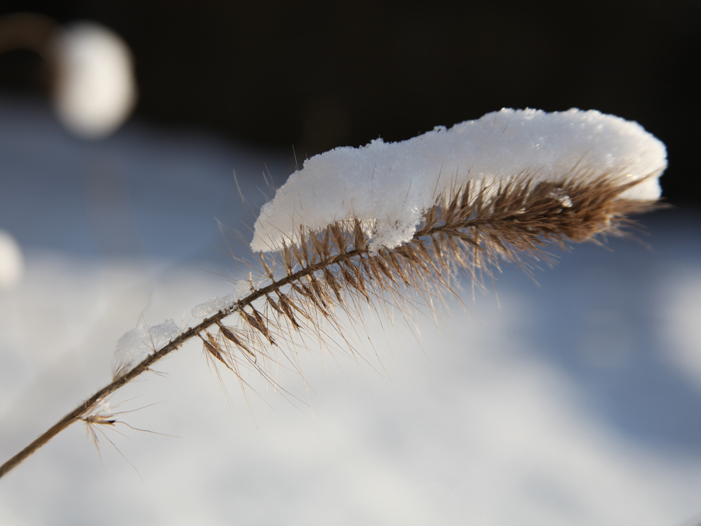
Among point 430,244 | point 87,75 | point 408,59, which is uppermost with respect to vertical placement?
point 408,59

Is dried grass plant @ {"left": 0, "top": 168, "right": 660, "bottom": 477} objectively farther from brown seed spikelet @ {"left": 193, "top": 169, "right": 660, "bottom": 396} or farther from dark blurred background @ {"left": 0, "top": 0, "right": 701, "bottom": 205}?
dark blurred background @ {"left": 0, "top": 0, "right": 701, "bottom": 205}

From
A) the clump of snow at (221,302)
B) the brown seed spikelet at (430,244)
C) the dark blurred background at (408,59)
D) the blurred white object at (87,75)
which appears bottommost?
the brown seed spikelet at (430,244)

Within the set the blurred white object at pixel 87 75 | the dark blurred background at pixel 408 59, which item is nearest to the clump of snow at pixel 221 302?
the blurred white object at pixel 87 75

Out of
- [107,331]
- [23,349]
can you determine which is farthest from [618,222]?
[23,349]

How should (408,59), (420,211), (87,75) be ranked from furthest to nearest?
1. (408,59)
2. (87,75)
3. (420,211)

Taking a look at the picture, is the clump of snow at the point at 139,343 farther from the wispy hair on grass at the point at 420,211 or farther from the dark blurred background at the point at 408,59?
the dark blurred background at the point at 408,59

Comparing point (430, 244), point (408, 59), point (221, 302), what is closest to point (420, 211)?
point (430, 244)

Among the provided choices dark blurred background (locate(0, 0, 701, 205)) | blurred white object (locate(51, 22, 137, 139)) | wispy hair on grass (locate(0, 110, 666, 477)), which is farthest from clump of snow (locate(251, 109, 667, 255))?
dark blurred background (locate(0, 0, 701, 205))

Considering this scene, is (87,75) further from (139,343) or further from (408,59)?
(408,59)

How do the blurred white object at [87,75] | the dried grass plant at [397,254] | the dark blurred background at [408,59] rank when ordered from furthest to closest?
the dark blurred background at [408,59], the blurred white object at [87,75], the dried grass plant at [397,254]
